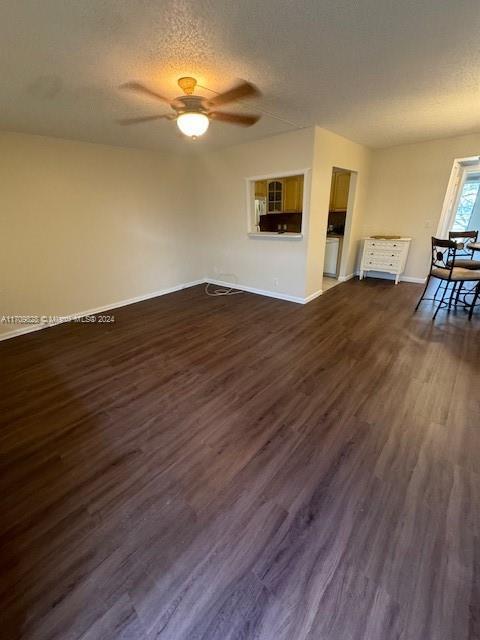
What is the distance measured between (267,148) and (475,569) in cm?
466

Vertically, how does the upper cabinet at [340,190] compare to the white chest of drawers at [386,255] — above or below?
above

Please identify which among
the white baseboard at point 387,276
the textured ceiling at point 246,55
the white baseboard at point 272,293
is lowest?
the white baseboard at point 272,293

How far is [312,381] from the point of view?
2547 millimetres

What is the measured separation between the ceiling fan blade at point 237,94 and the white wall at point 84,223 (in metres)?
2.48

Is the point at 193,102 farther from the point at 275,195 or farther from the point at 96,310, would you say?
the point at 275,195

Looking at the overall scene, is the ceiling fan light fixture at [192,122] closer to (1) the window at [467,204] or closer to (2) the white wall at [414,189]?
(2) the white wall at [414,189]

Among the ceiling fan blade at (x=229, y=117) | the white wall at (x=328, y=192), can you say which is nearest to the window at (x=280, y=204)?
the white wall at (x=328, y=192)

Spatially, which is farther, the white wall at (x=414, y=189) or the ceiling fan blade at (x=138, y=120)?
the white wall at (x=414, y=189)

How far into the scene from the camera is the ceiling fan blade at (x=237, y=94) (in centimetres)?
227

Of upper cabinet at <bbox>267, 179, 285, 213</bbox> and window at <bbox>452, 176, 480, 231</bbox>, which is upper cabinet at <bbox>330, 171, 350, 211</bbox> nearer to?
upper cabinet at <bbox>267, 179, 285, 213</bbox>

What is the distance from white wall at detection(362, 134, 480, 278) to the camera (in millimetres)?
4566

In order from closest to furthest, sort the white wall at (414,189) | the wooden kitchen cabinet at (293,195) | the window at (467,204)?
1. the white wall at (414,189)
2. the wooden kitchen cabinet at (293,195)
3. the window at (467,204)

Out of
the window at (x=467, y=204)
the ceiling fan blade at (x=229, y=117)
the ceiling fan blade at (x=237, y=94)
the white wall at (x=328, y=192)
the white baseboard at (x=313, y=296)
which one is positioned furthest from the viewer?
the window at (x=467, y=204)

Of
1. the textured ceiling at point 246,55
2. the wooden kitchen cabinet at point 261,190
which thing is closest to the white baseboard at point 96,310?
the wooden kitchen cabinet at point 261,190
